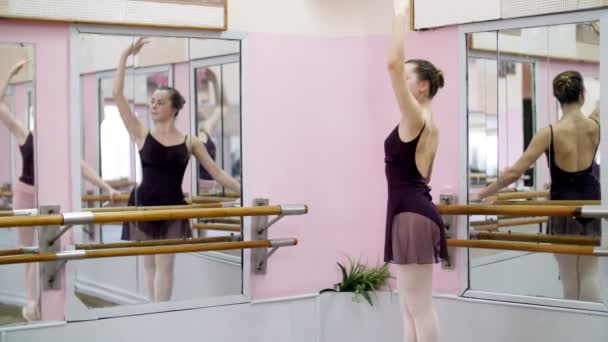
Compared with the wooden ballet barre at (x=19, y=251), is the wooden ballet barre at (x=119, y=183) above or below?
above

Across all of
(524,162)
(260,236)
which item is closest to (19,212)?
(260,236)

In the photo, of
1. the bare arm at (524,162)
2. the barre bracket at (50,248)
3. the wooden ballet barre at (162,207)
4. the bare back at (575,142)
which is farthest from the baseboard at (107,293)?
the bare back at (575,142)

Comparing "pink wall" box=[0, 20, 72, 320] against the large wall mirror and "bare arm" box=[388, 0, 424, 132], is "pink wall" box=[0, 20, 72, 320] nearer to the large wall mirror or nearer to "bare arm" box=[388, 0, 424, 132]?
"bare arm" box=[388, 0, 424, 132]

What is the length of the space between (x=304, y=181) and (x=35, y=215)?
141 centimetres

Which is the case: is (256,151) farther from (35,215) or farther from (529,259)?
(529,259)

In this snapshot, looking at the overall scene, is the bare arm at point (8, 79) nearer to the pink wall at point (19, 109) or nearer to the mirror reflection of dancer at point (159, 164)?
the pink wall at point (19, 109)

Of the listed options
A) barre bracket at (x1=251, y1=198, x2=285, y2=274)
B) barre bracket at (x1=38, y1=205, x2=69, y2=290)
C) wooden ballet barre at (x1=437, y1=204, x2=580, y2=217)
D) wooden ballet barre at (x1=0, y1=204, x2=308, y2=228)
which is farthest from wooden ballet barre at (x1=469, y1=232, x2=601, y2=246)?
barre bracket at (x1=38, y1=205, x2=69, y2=290)

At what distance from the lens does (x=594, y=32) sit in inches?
141

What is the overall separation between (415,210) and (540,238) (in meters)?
0.85

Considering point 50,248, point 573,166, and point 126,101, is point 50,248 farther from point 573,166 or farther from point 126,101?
point 573,166

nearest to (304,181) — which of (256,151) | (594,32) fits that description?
(256,151)

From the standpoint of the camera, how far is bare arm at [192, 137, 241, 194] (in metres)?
3.97

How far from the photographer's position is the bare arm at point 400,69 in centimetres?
309

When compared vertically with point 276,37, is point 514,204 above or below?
below
